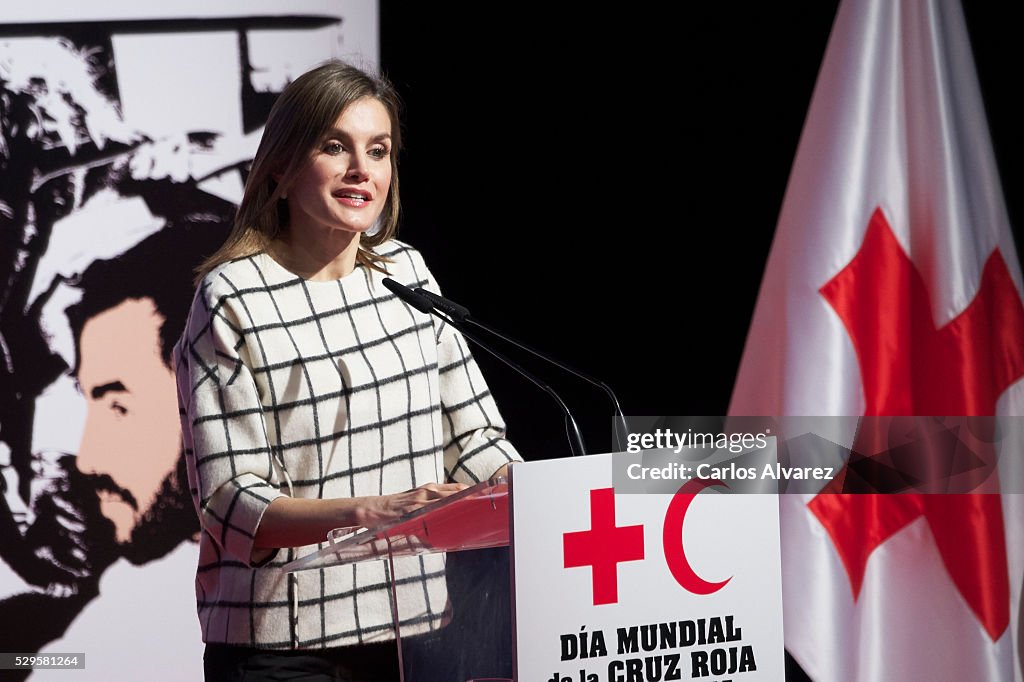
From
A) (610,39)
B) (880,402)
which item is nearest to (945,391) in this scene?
(880,402)

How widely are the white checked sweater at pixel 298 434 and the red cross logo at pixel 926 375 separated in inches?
54.2

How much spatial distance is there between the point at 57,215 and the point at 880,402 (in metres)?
2.16

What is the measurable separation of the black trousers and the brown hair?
0.60 m

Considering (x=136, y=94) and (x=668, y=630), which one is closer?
(x=668, y=630)

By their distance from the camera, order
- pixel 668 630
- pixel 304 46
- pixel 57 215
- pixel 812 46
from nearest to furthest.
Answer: pixel 668 630 → pixel 57 215 → pixel 304 46 → pixel 812 46

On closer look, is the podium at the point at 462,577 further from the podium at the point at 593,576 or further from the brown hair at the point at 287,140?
the brown hair at the point at 287,140

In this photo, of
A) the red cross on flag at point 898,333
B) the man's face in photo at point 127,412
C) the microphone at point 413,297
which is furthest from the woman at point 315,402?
the red cross on flag at point 898,333

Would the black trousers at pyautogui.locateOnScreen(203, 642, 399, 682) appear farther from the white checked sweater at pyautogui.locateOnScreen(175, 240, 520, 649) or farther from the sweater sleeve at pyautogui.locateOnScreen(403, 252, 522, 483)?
the sweater sleeve at pyautogui.locateOnScreen(403, 252, 522, 483)

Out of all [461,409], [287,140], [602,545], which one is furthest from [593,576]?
[287,140]

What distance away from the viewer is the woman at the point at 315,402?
1.59 metres

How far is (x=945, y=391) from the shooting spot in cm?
281

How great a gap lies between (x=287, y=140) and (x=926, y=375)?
186cm

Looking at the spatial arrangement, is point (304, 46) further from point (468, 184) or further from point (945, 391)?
point (945, 391)

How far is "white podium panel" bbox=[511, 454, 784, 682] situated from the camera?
128 centimetres
